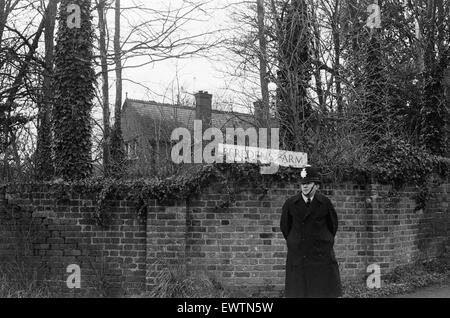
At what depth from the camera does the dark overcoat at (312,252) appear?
555cm

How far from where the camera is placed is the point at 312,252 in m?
5.62

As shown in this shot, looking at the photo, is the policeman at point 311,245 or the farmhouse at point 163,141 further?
the farmhouse at point 163,141

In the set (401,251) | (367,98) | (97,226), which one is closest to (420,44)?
(367,98)

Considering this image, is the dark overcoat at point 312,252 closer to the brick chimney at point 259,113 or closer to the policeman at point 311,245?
the policeman at point 311,245

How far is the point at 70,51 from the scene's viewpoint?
9.71 meters

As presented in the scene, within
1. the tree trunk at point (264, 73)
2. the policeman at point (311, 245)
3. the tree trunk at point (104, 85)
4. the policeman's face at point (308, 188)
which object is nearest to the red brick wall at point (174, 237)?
the tree trunk at point (104, 85)

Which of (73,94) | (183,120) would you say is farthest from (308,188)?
(183,120)

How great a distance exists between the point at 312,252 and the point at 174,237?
316cm

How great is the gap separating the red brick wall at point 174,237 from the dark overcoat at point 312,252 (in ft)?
8.25

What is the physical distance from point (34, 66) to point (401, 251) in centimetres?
953

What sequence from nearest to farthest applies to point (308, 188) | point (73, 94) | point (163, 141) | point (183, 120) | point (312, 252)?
point (312, 252)
point (308, 188)
point (73, 94)
point (163, 141)
point (183, 120)

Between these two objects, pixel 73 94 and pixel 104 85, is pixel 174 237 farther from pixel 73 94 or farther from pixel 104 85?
pixel 104 85

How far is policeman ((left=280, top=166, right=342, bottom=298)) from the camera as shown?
5555 millimetres

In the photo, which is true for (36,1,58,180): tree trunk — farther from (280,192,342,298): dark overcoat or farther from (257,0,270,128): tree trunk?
(280,192,342,298): dark overcoat
